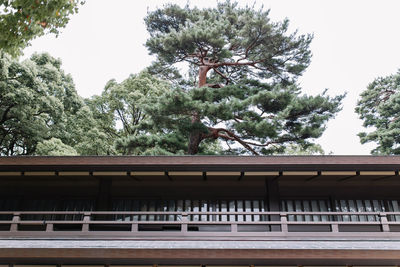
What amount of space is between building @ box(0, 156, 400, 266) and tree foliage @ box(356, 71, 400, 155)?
18.5 metres

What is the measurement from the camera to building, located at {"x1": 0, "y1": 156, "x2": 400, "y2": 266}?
846cm

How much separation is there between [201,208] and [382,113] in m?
26.1

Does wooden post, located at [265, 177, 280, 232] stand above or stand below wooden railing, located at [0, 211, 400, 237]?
above

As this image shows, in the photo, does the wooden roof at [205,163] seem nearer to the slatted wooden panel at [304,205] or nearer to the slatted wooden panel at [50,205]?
the slatted wooden panel at [304,205]

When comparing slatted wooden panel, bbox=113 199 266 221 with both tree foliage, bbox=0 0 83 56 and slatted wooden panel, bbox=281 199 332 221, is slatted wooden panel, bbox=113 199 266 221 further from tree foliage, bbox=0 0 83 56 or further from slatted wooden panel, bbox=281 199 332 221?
tree foliage, bbox=0 0 83 56

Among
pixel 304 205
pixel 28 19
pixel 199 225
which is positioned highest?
pixel 28 19

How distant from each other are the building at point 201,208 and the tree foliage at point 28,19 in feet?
12.8

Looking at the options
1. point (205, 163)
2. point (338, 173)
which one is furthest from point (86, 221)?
point (338, 173)

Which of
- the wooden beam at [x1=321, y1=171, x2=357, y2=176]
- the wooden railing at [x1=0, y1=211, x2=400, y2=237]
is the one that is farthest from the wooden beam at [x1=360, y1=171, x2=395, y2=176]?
the wooden railing at [x1=0, y1=211, x2=400, y2=237]

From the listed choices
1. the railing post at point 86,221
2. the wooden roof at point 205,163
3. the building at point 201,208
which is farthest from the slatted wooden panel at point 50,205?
the railing post at point 86,221

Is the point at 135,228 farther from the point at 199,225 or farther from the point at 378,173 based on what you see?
the point at 378,173

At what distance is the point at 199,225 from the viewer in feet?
39.4

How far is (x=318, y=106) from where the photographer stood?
2089cm

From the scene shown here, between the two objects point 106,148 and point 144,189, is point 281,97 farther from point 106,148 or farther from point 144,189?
point 106,148
